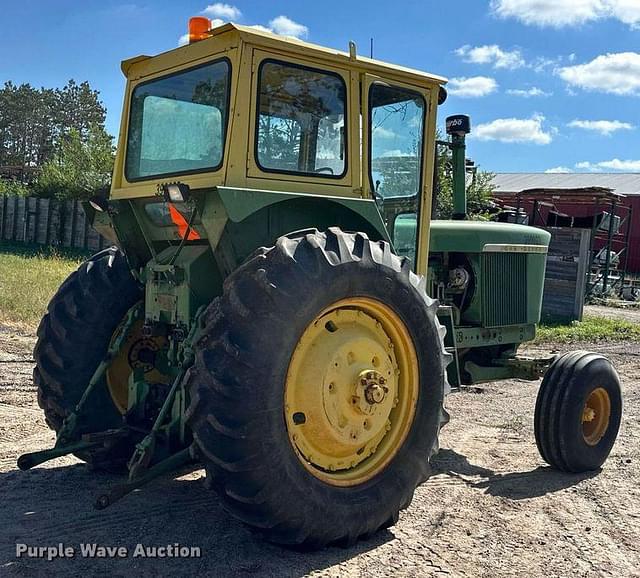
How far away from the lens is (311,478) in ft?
12.0

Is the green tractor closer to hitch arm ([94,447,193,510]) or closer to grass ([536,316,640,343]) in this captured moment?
hitch arm ([94,447,193,510])

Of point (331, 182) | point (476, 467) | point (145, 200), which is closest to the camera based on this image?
point (331, 182)

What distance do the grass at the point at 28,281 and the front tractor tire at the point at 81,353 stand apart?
6.00 m

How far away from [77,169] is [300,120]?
83.8 ft

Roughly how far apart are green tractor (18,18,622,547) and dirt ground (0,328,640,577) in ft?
0.58

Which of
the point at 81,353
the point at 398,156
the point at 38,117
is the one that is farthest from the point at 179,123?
the point at 38,117

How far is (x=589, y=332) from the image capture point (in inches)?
511

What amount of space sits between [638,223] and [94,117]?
119 feet

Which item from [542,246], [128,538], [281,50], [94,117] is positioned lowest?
[128,538]

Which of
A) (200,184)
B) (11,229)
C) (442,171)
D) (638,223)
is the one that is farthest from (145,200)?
(638,223)

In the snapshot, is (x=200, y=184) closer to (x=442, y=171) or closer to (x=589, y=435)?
(x=589, y=435)

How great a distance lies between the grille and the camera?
6156mm

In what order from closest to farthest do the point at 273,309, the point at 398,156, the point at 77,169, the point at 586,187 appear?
1. the point at 273,309
2. the point at 398,156
3. the point at 586,187
4. the point at 77,169

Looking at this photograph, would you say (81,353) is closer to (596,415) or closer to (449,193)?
(596,415)
